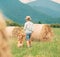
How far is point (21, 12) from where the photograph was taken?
19297 millimetres

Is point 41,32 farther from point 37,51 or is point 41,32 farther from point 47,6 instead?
point 47,6

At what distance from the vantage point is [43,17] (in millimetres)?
19359

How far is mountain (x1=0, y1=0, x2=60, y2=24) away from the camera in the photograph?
62.2 feet

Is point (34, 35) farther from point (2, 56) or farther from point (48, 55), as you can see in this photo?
point (2, 56)

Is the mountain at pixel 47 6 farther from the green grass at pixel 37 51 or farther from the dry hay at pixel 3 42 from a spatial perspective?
the dry hay at pixel 3 42

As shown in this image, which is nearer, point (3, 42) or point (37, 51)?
point (3, 42)

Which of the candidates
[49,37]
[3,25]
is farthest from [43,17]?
[3,25]

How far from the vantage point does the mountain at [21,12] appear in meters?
19.0

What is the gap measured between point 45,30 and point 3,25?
12.9 metres

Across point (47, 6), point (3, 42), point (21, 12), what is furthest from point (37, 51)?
point (47, 6)

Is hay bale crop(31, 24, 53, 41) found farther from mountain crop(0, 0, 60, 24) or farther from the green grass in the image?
mountain crop(0, 0, 60, 24)

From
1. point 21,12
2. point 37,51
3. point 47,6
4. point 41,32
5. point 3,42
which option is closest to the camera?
point 3,42

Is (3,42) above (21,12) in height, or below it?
below

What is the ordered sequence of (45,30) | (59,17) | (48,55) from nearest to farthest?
(48,55) < (45,30) < (59,17)
